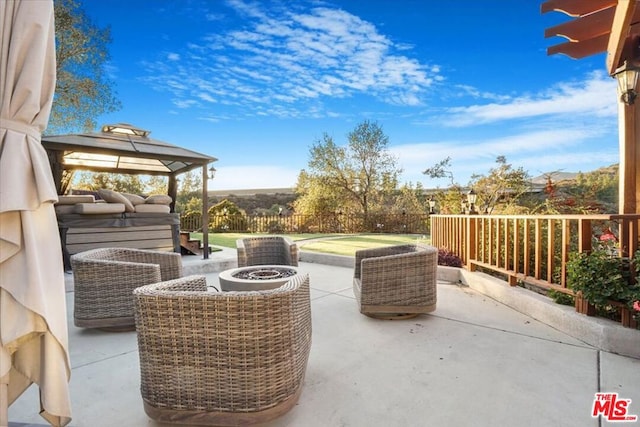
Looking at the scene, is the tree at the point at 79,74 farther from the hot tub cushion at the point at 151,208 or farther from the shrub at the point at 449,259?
the shrub at the point at 449,259

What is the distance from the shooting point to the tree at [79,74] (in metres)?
8.77

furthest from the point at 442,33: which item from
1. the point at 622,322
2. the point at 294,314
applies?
the point at 294,314

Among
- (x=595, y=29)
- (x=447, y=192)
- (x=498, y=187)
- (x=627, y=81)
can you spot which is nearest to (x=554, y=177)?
(x=447, y=192)

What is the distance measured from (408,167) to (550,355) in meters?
13.7

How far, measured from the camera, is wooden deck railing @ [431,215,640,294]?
9.27 ft

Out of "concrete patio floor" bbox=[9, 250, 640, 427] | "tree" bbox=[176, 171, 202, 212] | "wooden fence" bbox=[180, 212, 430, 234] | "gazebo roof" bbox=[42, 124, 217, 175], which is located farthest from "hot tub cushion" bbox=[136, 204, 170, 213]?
"tree" bbox=[176, 171, 202, 212]

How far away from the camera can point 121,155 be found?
5.52 m

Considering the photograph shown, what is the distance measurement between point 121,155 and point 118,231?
1.31 meters

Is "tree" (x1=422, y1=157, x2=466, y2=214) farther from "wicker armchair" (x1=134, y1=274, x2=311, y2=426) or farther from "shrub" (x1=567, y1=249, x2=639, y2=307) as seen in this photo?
"wicker armchair" (x1=134, y1=274, x2=311, y2=426)

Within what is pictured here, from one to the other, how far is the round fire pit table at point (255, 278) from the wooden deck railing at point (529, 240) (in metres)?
2.62

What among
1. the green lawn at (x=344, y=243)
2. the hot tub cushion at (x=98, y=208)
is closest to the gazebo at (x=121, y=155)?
the hot tub cushion at (x=98, y=208)

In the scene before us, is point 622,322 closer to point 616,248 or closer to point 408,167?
point 616,248

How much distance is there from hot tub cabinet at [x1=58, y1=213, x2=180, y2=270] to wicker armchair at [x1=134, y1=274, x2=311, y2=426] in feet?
14.8

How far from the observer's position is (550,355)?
8.09 ft
